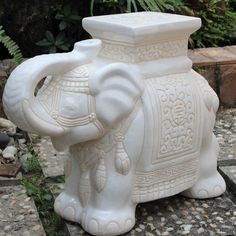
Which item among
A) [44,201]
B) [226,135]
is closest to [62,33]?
[226,135]

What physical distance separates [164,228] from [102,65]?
0.53m

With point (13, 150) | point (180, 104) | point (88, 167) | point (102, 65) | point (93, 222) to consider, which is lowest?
point (13, 150)

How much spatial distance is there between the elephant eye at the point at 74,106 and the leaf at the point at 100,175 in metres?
0.17

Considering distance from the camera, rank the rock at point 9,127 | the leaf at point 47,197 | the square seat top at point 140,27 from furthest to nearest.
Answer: the rock at point 9,127 → the leaf at point 47,197 → the square seat top at point 140,27

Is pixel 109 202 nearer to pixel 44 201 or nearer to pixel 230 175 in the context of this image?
pixel 44 201

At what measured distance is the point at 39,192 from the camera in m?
2.11

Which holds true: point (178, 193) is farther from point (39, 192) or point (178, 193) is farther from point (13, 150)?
point (13, 150)

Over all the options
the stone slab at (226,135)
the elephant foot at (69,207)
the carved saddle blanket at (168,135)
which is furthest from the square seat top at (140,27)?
the stone slab at (226,135)

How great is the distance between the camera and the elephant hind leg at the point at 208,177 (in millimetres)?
1963

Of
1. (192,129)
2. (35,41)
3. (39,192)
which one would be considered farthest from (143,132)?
(35,41)

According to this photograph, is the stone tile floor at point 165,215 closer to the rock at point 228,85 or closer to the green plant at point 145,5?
the rock at point 228,85

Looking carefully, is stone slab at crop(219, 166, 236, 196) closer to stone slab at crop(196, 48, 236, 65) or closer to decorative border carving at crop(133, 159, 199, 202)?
decorative border carving at crop(133, 159, 199, 202)

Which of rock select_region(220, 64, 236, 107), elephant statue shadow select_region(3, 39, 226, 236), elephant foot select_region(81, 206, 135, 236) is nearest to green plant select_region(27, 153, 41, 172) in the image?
elephant statue shadow select_region(3, 39, 226, 236)

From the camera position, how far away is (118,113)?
5.42 ft
